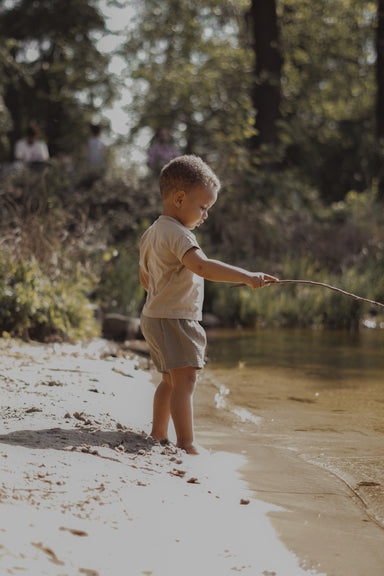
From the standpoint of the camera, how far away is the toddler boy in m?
3.27

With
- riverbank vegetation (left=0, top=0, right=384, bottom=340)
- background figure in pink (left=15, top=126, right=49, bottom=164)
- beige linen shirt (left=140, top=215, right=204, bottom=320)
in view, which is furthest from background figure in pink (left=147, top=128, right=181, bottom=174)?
beige linen shirt (left=140, top=215, right=204, bottom=320)

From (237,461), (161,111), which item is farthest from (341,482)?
(161,111)

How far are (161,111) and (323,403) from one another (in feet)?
38.1

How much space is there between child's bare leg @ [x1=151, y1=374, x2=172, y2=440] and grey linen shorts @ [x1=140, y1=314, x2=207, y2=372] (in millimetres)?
132

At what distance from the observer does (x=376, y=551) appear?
224 centimetres

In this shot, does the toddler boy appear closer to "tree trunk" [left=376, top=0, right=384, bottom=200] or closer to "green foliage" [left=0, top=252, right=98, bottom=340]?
"green foliage" [left=0, top=252, right=98, bottom=340]

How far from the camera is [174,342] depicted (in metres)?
3.33

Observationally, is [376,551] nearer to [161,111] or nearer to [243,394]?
[243,394]

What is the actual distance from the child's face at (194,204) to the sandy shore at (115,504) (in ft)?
3.58

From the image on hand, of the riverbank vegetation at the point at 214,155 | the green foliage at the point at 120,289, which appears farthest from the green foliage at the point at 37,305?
the green foliage at the point at 120,289

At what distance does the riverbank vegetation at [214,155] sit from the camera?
8.00 m

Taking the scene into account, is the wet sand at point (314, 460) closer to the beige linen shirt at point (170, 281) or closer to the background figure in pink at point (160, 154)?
the beige linen shirt at point (170, 281)

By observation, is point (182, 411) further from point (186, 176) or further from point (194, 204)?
point (186, 176)

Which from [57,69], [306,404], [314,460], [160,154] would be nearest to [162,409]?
[314,460]
